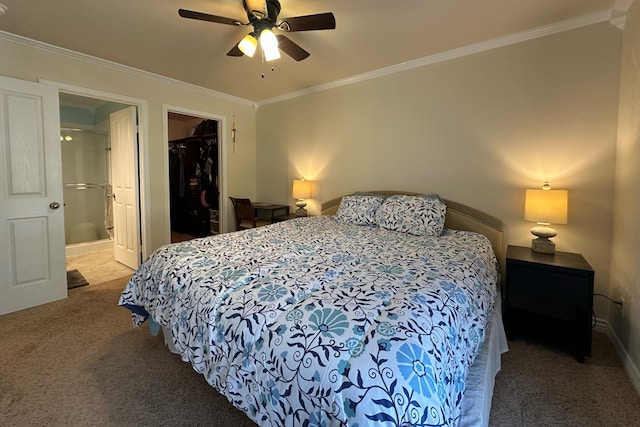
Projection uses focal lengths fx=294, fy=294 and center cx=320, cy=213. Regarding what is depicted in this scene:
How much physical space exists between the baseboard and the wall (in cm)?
9

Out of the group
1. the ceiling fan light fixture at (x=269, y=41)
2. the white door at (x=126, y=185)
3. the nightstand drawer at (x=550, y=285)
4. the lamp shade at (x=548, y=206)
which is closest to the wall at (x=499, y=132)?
the lamp shade at (x=548, y=206)

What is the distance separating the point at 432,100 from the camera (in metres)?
3.02

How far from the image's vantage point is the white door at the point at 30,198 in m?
2.53

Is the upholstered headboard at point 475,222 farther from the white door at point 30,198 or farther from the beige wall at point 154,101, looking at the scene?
the white door at point 30,198

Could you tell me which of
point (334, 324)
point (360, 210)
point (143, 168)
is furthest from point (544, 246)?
point (143, 168)

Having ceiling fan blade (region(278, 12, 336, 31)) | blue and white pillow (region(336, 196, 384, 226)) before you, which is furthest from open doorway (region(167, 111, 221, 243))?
ceiling fan blade (region(278, 12, 336, 31))

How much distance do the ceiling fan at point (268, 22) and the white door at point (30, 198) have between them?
189 centimetres

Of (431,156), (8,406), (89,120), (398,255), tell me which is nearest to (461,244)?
(398,255)

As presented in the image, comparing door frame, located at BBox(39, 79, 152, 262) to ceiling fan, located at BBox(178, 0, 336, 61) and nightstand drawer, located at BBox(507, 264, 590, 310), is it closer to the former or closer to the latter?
ceiling fan, located at BBox(178, 0, 336, 61)

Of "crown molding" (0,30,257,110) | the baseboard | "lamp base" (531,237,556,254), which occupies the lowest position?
the baseboard

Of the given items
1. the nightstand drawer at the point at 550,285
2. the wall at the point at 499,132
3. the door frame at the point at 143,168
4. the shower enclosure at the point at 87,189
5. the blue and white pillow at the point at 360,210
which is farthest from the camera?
the shower enclosure at the point at 87,189

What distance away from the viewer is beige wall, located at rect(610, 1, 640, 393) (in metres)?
1.80

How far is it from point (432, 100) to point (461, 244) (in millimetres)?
1619

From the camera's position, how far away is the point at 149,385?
1706mm
